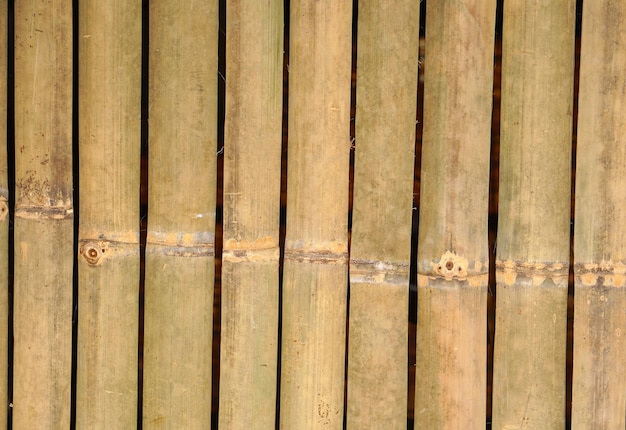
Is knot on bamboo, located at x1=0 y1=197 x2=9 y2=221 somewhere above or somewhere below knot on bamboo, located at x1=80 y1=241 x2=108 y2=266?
above

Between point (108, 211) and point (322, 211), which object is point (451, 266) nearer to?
point (322, 211)

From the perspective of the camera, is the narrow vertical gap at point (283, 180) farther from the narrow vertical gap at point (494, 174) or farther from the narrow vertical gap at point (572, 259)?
the narrow vertical gap at point (572, 259)

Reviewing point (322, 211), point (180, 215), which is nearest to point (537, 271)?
point (322, 211)

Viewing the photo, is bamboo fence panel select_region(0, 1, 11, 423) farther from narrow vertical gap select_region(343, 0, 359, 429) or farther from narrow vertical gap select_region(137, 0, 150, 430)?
narrow vertical gap select_region(343, 0, 359, 429)

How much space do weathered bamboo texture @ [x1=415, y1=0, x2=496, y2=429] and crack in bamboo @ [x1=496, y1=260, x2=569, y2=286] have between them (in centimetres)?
4

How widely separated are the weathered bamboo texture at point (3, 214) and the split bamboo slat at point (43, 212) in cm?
3

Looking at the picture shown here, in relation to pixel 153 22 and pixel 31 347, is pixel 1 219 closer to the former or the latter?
pixel 31 347

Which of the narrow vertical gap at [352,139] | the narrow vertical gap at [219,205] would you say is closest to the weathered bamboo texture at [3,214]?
the narrow vertical gap at [219,205]

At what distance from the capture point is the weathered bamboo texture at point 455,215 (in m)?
0.94

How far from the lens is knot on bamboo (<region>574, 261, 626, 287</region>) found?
946mm

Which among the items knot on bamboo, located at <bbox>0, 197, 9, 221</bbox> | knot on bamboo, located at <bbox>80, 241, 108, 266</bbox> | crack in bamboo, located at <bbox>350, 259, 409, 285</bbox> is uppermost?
knot on bamboo, located at <bbox>0, 197, 9, 221</bbox>

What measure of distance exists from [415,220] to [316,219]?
0.57ft

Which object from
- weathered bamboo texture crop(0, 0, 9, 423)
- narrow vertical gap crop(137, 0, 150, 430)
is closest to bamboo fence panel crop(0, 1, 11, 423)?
weathered bamboo texture crop(0, 0, 9, 423)

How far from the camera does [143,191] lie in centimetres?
103
